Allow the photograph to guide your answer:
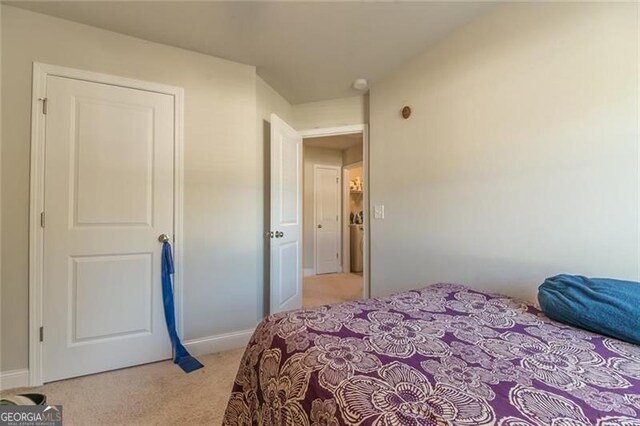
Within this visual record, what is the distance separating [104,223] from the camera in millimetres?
1949

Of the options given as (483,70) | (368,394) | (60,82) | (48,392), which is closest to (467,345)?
(368,394)

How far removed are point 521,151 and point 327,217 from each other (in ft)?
12.3

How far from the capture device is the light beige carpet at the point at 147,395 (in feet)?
4.91

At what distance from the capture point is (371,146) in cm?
278

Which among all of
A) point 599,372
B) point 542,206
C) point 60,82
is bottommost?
point 599,372

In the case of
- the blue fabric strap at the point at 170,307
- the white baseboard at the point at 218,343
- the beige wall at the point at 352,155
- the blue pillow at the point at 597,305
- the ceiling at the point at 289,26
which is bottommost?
the white baseboard at the point at 218,343

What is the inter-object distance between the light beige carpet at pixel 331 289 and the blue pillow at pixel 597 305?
2169mm

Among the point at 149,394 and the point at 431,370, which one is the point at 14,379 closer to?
the point at 149,394

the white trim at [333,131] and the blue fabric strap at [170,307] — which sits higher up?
the white trim at [333,131]

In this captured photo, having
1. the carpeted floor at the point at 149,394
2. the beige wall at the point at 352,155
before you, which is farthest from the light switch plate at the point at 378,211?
the beige wall at the point at 352,155

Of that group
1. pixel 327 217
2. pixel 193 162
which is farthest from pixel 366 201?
pixel 327 217

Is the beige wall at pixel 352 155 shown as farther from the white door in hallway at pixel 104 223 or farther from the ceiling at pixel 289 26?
the white door in hallway at pixel 104 223

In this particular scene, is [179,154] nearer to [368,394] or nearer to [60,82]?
[60,82]

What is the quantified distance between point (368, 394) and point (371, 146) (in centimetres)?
239
